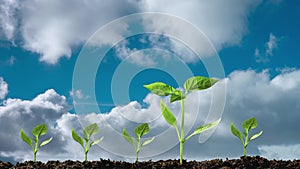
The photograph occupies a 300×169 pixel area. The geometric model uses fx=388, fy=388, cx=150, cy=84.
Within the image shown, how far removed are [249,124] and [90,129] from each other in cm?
156

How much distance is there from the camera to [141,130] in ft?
12.4

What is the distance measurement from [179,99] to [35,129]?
60.8 inches

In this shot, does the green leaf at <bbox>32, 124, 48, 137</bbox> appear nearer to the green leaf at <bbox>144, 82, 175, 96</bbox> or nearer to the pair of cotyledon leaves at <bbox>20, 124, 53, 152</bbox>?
the pair of cotyledon leaves at <bbox>20, 124, 53, 152</bbox>

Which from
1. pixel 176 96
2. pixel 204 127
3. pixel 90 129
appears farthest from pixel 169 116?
pixel 90 129

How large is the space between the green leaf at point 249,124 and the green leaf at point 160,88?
0.87 m

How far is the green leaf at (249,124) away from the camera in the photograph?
382 centimetres

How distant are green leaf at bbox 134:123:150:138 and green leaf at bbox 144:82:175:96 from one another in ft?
1.38

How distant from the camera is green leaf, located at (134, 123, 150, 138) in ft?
12.3

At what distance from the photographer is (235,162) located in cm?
361

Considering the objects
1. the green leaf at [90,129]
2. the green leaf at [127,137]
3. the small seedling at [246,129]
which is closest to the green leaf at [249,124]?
the small seedling at [246,129]

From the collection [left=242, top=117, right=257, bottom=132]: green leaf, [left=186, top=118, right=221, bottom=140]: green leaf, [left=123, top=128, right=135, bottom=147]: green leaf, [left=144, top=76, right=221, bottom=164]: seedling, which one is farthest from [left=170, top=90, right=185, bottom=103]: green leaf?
[left=242, top=117, right=257, bottom=132]: green leaf

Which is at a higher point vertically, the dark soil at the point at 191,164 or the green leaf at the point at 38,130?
the green leaf at the point at 38,130

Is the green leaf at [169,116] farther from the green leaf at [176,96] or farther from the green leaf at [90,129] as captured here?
the green leaf at [90,129]

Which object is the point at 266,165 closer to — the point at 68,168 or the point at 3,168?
the point at 68,168
